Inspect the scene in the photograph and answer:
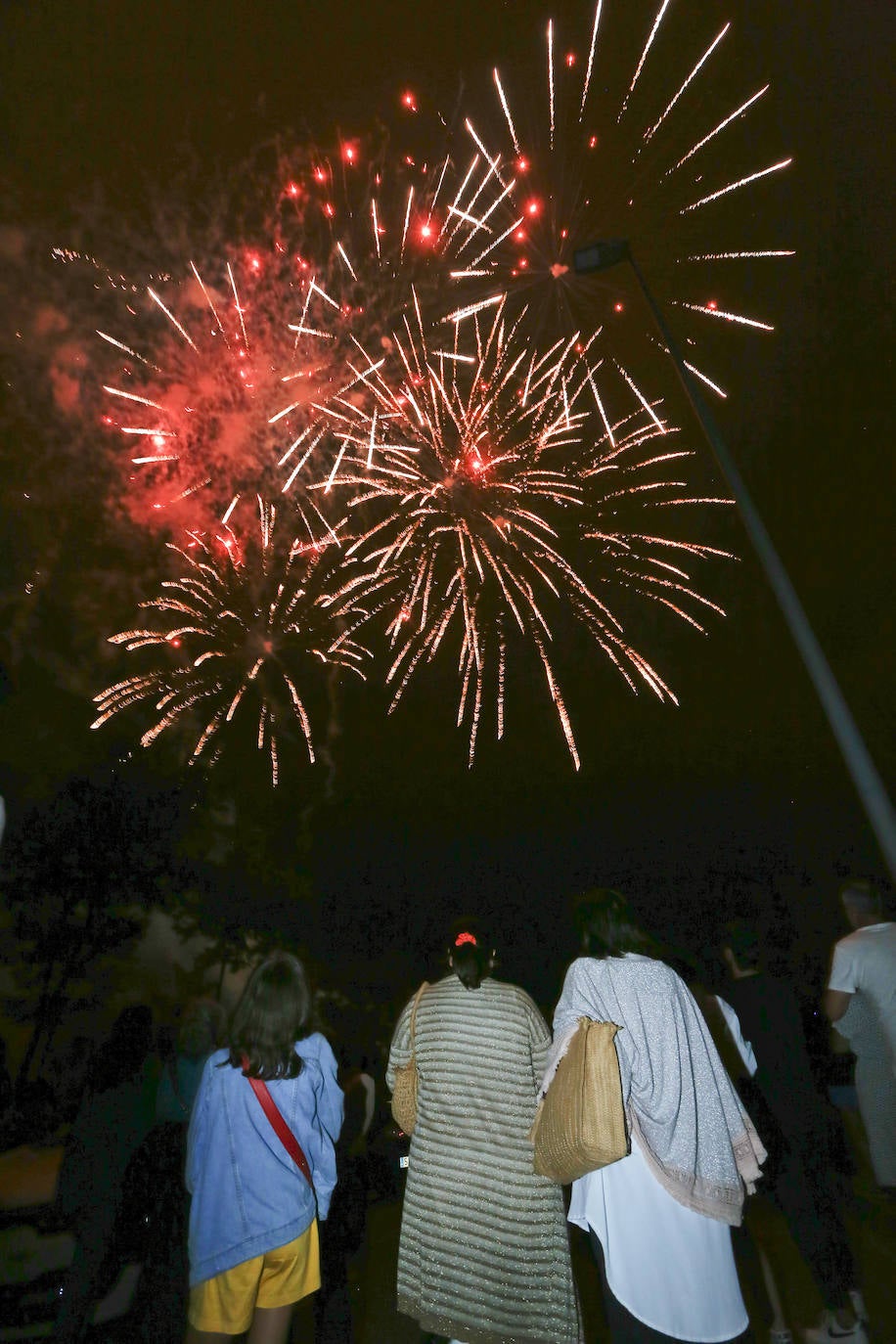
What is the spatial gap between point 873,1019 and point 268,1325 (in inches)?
131

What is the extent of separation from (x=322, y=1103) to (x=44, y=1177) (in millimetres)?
6120

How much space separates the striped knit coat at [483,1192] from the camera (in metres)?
2.96

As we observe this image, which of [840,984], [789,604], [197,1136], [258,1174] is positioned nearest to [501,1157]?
[258,1174]

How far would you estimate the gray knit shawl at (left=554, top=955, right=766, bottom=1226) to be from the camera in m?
2.60

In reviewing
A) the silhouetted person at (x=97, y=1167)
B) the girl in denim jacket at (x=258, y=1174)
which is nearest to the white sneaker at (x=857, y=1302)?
the girl in denim jacket at (x=258, y=1174)

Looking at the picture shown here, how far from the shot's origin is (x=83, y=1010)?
58.8 ft

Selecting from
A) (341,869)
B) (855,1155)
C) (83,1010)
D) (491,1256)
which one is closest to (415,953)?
(341,869)

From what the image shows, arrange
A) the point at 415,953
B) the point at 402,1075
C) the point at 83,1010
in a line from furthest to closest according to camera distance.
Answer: the point at 415,953, the point at 83,1010, the point at 402,1075

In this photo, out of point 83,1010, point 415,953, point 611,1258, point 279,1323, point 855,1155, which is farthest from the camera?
point 415,953

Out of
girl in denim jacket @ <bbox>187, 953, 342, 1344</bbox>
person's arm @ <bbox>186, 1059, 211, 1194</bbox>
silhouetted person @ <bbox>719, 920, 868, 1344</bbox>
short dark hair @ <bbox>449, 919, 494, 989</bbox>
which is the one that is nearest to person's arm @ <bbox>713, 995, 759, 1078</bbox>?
silhouetted person @ <bbox>719, 920, 868, 1344</bbox>

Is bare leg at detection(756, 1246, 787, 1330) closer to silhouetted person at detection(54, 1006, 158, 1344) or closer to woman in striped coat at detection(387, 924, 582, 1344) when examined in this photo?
woman in striped coat at detection(387, 924, 582, 1344)

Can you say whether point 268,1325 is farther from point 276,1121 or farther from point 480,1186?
point 480,1186

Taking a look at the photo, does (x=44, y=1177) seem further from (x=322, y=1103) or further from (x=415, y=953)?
(x=415, y=953)

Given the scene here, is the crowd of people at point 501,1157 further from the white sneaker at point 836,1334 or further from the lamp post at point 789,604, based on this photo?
the lamp post at point 789,604
